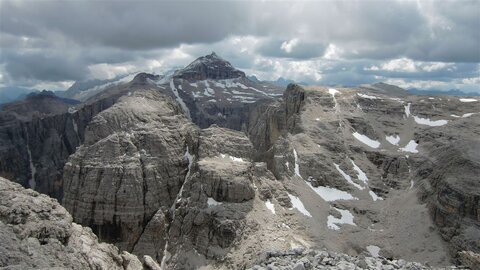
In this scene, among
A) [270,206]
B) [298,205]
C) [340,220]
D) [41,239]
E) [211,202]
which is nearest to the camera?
[41,239]

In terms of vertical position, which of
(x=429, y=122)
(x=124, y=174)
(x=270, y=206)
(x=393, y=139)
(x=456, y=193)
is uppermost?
(x=429, y=122)

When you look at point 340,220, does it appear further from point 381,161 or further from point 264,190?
point 381,161

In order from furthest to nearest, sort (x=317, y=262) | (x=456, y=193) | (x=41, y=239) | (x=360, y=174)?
(x=360, y=174), (x=456, y=193), (x=41, y=239), (x=317, y=262)

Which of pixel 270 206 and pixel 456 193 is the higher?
pixel 456 193

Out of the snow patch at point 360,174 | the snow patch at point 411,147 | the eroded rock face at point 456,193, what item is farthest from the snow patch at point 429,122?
the snow patch at point 360,174

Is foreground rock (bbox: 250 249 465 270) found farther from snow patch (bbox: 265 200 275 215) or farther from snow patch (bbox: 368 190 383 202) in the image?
snow patch (bbox: 368 190 383 202)

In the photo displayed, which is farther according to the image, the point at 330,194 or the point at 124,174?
the point at 330,194

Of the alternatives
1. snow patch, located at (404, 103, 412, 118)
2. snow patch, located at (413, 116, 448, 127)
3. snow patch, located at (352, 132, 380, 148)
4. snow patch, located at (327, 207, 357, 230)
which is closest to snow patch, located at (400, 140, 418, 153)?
snow patch, located at (352, 132, 380, 148)

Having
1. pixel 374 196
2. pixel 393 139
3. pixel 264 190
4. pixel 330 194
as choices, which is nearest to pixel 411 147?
pixel 393 139
